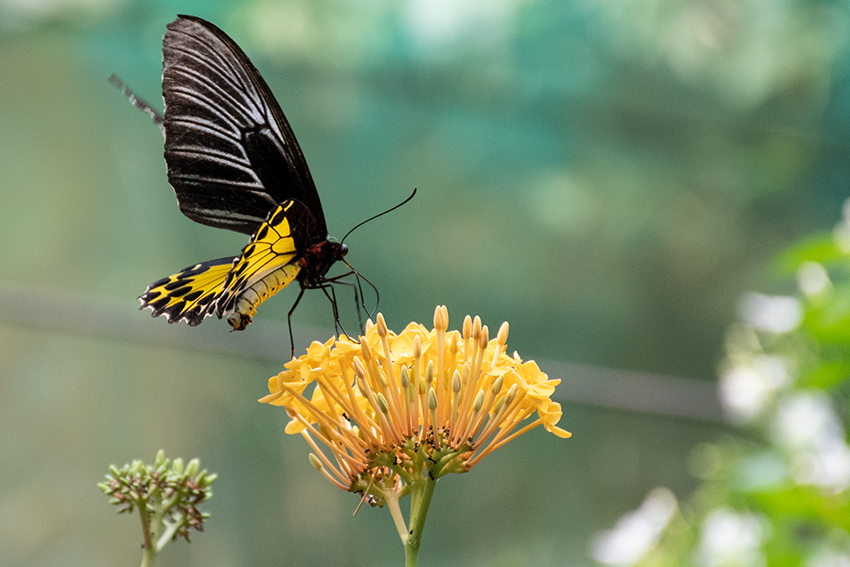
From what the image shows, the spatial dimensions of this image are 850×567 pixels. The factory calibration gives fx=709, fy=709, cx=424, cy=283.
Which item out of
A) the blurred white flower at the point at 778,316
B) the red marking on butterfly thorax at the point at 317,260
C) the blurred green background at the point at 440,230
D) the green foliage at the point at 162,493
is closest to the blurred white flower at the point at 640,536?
the blurred white flower at the point at 778,316

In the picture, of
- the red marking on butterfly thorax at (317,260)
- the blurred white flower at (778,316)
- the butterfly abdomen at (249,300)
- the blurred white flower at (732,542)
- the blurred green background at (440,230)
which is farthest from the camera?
the blurred green background at (440,230)

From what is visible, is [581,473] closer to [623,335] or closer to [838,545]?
[623,335]

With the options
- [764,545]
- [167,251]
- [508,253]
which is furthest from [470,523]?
[167,251]

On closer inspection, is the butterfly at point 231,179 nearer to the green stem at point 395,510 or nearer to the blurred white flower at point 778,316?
the green stem at point 395,510

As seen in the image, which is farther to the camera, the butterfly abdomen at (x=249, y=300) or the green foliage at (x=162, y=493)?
the butterfly abdomen at (x=249, y=300)

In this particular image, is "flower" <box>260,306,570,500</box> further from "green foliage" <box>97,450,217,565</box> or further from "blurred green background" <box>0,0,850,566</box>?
"blurred green background" <box>0,0,850,566</box>

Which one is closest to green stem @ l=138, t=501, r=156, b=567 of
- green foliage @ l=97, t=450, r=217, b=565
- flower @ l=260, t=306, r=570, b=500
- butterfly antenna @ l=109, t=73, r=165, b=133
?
green foliage @ l=97, t=450, r=217, b=565
